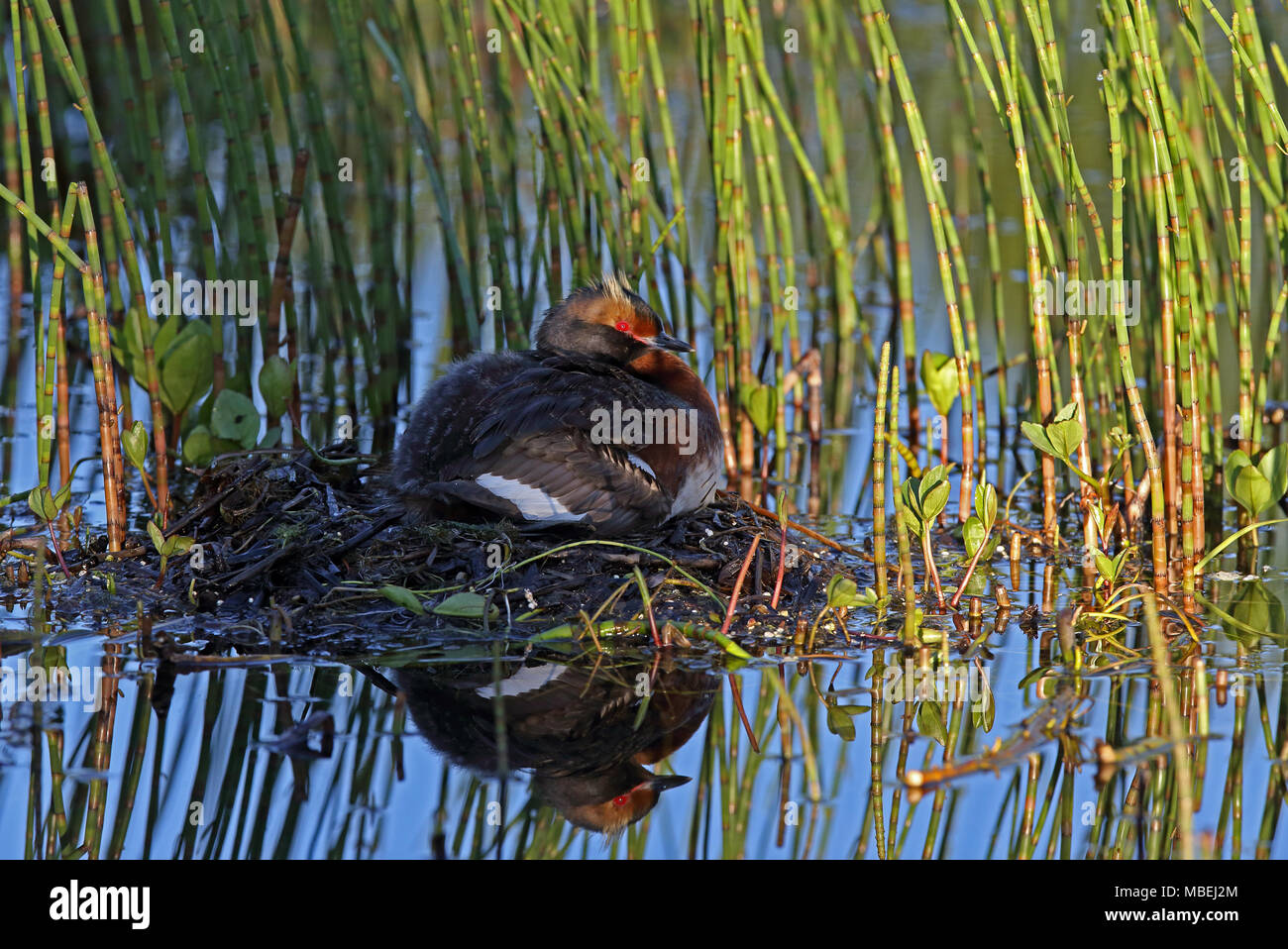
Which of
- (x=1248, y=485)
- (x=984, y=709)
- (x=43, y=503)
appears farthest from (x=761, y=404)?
(x=43, y=503)

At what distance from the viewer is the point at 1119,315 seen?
526 centimetres

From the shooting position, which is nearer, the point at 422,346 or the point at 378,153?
the point at 378,153

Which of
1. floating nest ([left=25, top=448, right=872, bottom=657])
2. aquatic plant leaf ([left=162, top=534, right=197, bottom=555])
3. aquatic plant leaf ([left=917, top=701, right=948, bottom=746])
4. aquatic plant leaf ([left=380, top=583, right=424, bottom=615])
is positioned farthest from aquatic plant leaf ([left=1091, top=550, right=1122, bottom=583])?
aquatic plant leaf ([left=162, top=534, right=197, bottom=555])

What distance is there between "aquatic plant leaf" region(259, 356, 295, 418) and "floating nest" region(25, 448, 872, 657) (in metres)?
0.88

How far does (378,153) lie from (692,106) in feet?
19.0

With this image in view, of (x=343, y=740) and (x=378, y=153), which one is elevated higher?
(x=378, y=153)

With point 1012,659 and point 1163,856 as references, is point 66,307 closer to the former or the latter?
point 1012,659

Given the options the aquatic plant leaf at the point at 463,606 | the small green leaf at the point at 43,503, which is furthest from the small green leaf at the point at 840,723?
the small green leaf at the point at 43,503

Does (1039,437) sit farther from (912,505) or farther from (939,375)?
(939,375)

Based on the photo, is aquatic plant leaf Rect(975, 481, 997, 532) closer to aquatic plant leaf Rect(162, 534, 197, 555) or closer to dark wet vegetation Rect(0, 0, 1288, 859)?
dark wet vegetation Rect(0, 0, 1288, 859)

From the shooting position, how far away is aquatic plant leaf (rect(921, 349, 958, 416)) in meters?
6.64

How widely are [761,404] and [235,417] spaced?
242 cm

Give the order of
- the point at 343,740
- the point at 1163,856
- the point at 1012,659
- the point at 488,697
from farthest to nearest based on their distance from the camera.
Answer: the point at 1012,659
the point at 488,697
the point at 343,740
the point at 1163,856

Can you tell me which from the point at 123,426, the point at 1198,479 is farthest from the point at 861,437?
the point at 123,426
